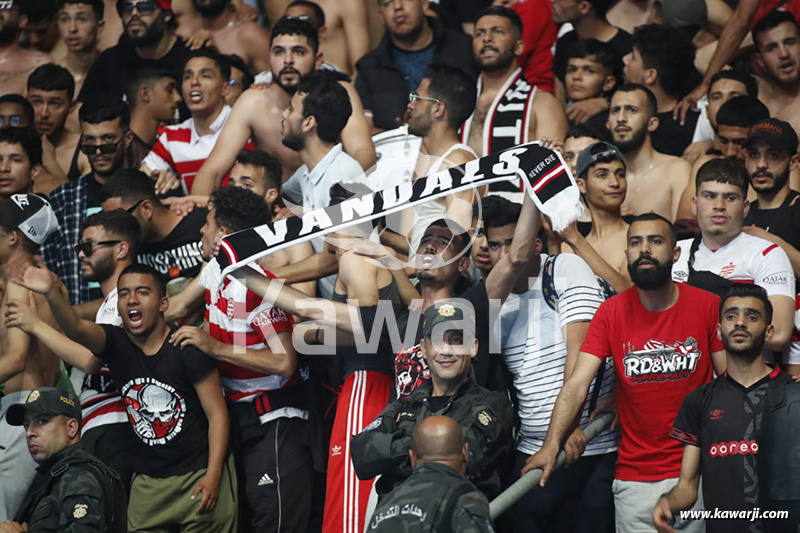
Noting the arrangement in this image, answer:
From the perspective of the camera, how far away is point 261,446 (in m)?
7.28

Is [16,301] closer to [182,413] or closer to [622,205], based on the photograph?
[182,413]

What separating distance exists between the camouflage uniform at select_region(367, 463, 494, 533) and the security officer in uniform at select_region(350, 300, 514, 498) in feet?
1.50

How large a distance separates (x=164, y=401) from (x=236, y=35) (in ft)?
13.6

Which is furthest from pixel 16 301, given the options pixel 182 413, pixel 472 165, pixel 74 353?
pixel 472 165

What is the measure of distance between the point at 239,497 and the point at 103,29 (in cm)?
540

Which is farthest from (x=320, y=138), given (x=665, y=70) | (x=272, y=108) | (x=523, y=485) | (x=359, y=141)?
(x=523, y=485)

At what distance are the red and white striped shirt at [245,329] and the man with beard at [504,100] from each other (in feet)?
7.31

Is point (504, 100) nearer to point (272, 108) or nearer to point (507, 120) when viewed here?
point (507, 120)

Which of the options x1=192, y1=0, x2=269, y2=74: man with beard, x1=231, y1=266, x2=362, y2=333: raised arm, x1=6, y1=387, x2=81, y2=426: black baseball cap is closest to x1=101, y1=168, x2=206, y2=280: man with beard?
x1=231, y1=266, x2=362, y2=333: raised arm

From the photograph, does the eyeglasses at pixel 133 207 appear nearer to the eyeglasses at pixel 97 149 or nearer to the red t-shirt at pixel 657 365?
the eyeglasses at pixel 97 149

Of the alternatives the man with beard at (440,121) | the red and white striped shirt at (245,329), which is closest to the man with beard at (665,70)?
the man with beard at (440,121)

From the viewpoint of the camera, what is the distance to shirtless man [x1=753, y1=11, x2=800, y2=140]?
8500mm

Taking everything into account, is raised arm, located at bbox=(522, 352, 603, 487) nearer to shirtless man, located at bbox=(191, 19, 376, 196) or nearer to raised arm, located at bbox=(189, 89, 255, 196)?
shirtless man, located at bbox=(191, 19, 376, 196)

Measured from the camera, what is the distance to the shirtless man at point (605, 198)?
7227 millimetres
